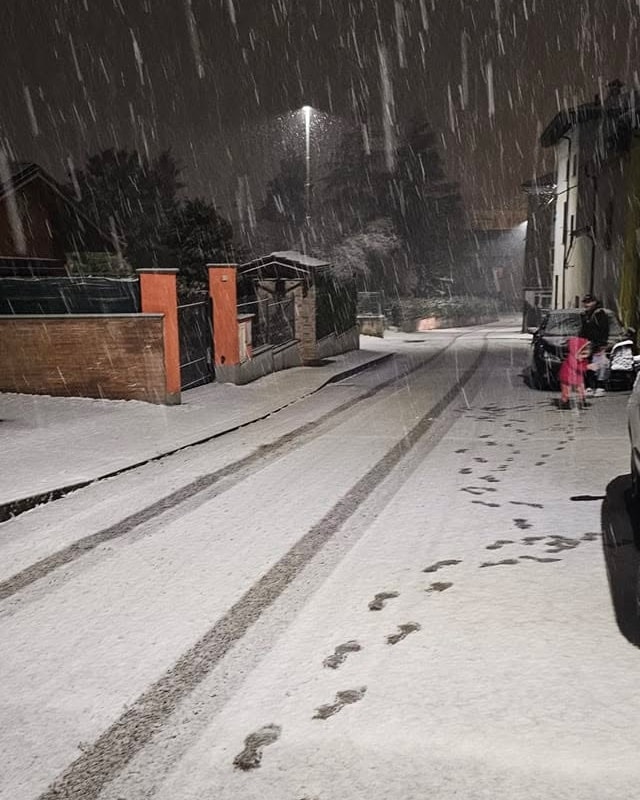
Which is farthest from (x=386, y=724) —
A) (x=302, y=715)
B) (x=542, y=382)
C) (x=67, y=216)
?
(x=67, y=216)

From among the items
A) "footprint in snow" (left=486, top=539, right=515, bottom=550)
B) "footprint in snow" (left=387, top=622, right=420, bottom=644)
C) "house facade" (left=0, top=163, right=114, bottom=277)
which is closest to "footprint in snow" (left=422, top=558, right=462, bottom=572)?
"footprint in snow" (left=486, top=539, right=515, bottom=550)

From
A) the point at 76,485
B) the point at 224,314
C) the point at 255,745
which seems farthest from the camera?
the point at 224,314

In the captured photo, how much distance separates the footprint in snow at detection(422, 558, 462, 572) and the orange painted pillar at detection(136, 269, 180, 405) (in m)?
8.35

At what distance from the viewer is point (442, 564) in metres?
4.72

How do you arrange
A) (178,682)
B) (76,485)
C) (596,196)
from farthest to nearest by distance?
(596,196), (76,485), (178,682)

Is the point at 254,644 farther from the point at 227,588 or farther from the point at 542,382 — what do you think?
the point at 542,382

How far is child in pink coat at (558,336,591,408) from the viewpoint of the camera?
11461mm

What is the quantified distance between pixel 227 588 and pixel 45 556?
151cm

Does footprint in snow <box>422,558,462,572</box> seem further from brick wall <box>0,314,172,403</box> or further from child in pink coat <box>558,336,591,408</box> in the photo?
brick wall <box>0,314,172,403</box>

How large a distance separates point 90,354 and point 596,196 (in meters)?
22.5

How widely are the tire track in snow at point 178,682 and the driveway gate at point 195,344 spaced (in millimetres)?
8636

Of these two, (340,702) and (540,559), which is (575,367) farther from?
(340,702)

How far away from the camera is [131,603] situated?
167 inches

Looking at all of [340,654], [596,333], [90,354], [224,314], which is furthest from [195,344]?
[340,654]
